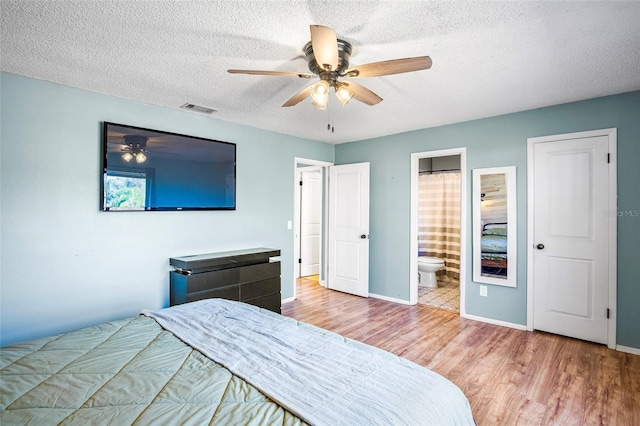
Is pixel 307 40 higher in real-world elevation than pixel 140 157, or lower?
higher

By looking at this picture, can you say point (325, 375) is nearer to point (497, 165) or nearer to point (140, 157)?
point (140, 157)

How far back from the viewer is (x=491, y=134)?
3686 millimetres

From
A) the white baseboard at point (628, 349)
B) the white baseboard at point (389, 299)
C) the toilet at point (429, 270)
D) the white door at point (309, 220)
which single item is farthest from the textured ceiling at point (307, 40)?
the white door at point (309, 220)

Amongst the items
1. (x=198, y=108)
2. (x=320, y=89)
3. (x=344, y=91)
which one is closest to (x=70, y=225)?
(x=198, y=108)

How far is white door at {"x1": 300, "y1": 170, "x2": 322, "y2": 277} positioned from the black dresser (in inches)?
89.0

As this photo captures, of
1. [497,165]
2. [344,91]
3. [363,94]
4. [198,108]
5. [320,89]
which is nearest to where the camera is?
[320,89]

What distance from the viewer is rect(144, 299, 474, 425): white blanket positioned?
42.0 inches

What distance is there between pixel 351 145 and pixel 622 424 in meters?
4.20

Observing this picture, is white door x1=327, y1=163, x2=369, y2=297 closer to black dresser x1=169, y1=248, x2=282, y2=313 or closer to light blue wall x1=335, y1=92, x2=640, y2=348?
light blue wall x1=335, y1=92, x2=640, y2=348

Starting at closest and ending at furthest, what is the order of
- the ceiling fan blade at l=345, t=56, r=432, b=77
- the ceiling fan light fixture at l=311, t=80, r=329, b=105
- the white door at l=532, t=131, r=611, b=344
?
the ceiling fan blade at l=345, t=56, r=432, b=77, the ceiling fan light fixture at l=311, t=80, r=329, b=105, the white door at l=532, t=131, r=611, b=344

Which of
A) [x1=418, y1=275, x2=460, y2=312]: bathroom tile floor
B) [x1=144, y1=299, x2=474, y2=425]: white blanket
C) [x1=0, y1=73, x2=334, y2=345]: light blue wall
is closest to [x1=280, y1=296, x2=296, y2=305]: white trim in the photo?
[x1=0, y1=73, x2=334, y2=345]: light blue wall

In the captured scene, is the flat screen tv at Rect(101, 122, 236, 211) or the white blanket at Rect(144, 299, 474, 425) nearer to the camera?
the white blanket at Rect(144, 299, 474, 425)

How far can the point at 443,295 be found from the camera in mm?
4848

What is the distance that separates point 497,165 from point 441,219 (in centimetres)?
221
